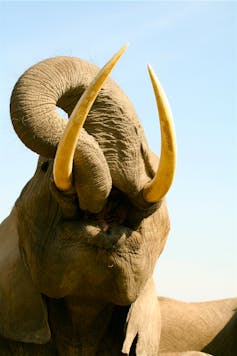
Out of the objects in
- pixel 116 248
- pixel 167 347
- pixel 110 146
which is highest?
pixel 110 146

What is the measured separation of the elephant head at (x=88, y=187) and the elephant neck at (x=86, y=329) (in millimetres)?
148

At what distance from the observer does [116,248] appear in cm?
485

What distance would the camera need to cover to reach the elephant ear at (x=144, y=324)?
5.25 metres

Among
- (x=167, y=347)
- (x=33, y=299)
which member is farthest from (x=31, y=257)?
(x=167, y=347)

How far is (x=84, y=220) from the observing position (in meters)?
4.84

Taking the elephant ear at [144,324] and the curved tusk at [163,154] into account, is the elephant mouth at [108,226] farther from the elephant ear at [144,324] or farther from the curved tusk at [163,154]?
the elephant ear at [144,324]

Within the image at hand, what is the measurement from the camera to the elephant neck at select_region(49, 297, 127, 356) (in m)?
5.37

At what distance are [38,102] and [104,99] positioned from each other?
1.29 ft

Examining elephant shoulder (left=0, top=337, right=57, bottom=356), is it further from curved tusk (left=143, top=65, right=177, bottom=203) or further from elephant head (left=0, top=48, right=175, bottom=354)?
curved tusk (left=143, top=65, right=177, bottom=203)

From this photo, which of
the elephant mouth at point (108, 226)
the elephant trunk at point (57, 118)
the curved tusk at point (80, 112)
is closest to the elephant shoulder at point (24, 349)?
the elephant mouth at point (108, 226)

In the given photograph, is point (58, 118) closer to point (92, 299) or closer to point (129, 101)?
point (129, 101)

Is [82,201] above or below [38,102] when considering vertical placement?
below

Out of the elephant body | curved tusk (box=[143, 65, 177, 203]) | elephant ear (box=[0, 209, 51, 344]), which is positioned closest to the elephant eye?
curved tusk (box=[143, 65, 177, 203])

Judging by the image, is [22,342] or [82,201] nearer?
[82,201]
